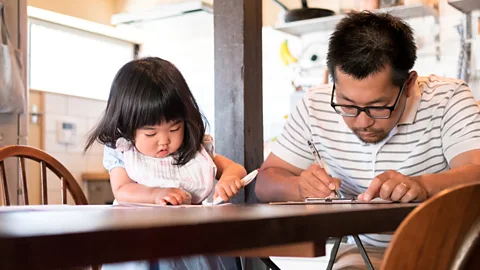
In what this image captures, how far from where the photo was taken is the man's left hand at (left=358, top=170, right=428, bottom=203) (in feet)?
4.62

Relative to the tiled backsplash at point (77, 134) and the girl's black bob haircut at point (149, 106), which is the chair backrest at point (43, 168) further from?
the tiled backsplash at point (77, 134)

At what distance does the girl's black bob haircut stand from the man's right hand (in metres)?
0.31

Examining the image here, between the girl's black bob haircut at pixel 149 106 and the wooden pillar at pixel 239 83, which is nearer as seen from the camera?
the girl's black bob haircut at pixel 149 106

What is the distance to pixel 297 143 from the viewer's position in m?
2.00

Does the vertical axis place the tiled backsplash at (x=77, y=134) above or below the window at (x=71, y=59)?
below

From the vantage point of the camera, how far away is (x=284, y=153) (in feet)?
6.57

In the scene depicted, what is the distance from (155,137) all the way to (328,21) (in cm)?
288

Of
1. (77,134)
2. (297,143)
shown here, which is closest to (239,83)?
(297,143)

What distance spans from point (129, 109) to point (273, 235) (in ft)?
3.44

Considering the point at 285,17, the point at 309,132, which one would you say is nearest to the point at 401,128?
the point at 309,132

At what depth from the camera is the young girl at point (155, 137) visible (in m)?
1.65

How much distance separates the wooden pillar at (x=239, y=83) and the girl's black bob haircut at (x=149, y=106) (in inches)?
10.0

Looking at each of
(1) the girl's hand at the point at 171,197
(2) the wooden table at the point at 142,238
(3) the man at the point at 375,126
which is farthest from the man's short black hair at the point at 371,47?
(2) the wooden table at the point at 142,238

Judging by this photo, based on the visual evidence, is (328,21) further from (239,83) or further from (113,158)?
(113,158)
